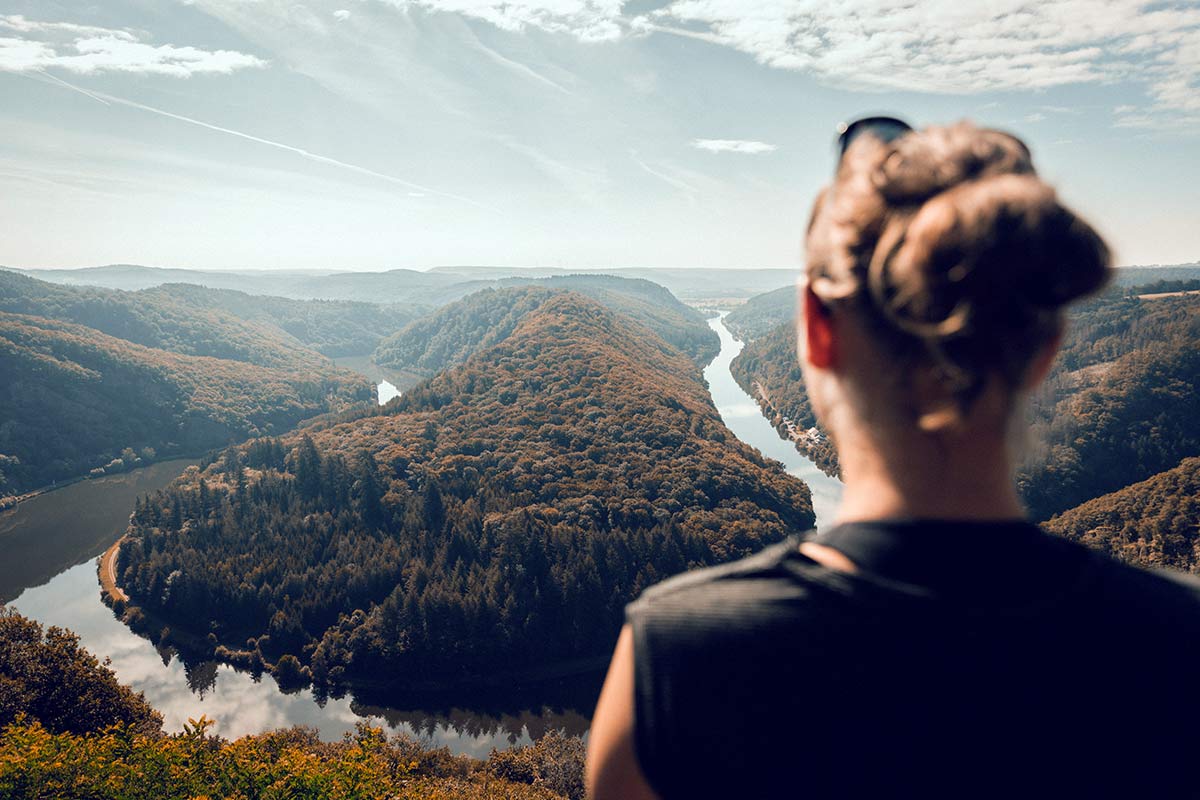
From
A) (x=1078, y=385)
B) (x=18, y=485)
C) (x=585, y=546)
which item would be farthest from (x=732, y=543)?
(x=18, y=485)

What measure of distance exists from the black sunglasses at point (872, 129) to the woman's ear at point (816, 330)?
395 millimetres

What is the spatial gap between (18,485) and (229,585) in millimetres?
56379

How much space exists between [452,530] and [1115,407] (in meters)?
84.0

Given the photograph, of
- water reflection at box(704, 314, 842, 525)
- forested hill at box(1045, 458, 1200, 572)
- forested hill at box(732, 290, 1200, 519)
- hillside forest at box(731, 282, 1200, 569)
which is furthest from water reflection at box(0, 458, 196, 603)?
forested hill at box(1045, 458, 1200, 572)

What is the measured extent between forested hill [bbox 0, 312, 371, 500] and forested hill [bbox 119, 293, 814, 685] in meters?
29.2

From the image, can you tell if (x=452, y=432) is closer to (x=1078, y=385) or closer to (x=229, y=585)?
(x=229, y=585)

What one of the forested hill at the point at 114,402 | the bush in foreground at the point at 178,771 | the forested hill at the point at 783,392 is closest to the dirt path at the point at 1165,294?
the forested hill at the point at 783,392

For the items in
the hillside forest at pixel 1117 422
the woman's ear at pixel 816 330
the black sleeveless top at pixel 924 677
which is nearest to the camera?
the black sleeveless top at pixel 924 677

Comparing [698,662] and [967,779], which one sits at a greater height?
[698,662]

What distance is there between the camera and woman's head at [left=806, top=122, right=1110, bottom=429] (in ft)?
3.53

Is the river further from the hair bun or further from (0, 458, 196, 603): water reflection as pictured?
the hair bun

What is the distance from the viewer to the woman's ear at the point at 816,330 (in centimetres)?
132

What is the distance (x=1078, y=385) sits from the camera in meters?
93.2

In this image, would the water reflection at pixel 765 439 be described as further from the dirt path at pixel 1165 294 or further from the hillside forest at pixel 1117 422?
the dirt path at pixel 1165 294
